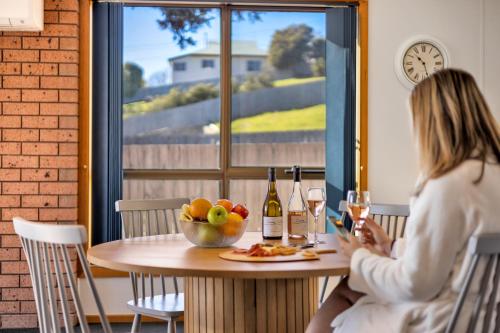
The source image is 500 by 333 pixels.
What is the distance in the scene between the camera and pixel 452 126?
6.11ft

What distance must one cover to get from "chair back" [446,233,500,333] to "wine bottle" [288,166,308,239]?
88 cm

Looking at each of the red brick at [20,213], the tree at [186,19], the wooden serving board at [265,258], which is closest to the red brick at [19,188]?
the red brick at [20,213]

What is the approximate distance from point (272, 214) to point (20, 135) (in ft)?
7.29

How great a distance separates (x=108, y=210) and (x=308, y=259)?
2455 millimetres

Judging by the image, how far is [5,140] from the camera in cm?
432

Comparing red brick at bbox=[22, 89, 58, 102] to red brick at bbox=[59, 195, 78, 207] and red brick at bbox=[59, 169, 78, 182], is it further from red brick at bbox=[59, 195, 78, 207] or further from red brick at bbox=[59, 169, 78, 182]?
red brick at bbox=[59, 195, 78, 207]

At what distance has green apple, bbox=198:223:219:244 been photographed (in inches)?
99.3

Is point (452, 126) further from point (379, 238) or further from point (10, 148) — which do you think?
point (10, 148)

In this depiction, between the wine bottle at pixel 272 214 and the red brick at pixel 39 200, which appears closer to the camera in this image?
the wine bottle at pixel 272 214

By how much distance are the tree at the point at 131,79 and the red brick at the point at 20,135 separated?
73 centimetres

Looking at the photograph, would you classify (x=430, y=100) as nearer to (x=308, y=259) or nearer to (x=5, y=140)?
(x=308, y=259)

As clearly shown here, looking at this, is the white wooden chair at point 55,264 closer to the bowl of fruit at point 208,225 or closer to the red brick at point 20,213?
the bowl of fruit at point 208,225

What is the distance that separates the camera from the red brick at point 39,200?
432cm

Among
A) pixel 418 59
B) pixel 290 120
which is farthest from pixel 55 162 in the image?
pixel 418 59
